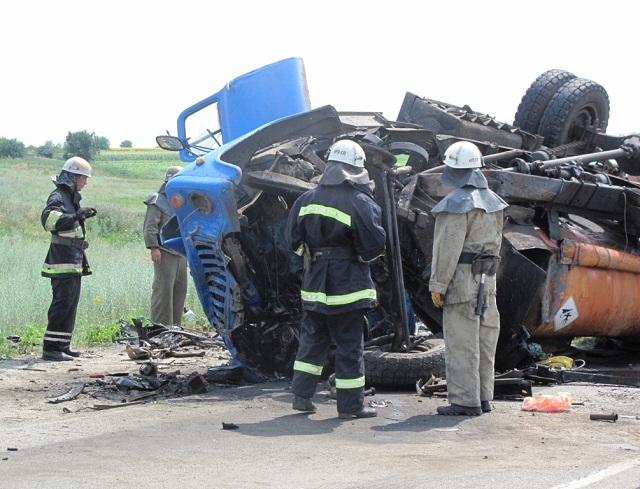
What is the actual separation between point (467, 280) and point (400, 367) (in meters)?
1.06

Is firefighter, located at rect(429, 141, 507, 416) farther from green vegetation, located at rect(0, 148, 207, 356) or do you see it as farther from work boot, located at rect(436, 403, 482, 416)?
green vegetation, located at rect(0, 148, 207, 356)

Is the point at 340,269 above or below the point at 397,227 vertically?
below

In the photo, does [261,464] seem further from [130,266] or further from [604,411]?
[130,266]

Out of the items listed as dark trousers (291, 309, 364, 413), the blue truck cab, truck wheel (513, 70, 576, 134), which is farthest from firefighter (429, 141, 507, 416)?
truck wheel (513, 70, 576, 134)

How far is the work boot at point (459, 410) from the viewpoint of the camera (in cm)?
649

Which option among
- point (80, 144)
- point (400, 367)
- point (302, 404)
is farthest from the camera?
point (80, 144)

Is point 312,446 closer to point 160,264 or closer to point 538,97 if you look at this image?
point 538,97

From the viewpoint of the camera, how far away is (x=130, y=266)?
1513cm

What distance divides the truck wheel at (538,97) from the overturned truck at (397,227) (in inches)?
48.3

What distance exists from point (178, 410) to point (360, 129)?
3.01 m

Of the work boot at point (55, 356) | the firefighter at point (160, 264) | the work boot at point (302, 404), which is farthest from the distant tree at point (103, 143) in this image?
the work boot at point (302, 404)

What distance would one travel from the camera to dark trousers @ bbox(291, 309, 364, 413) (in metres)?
6.44

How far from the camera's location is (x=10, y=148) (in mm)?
74250

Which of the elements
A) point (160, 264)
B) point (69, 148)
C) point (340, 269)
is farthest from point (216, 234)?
point (69, 148)
